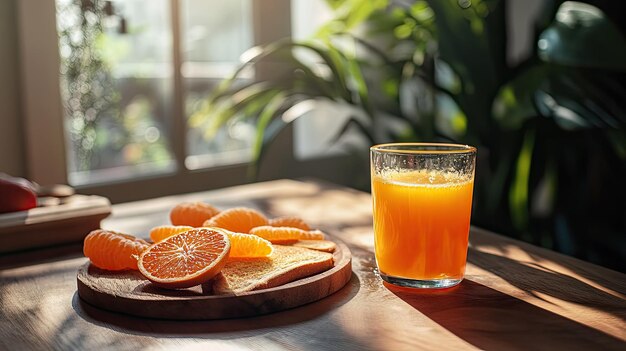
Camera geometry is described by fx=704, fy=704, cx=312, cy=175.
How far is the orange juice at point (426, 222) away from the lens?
2.80 feet

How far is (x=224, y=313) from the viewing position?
30.6 inches

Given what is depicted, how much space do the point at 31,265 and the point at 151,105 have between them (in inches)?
76.0

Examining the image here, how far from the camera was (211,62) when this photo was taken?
3100 mm

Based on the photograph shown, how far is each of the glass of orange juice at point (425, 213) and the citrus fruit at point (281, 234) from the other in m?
0.15

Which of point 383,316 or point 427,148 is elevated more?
point 427,148

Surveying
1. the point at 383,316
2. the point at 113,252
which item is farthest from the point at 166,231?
the point at 383,316

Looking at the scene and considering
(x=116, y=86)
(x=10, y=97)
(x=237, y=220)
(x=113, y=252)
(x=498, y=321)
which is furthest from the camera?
(x=116, y=86)

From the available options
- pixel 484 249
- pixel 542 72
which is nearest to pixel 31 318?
pixel 484 249

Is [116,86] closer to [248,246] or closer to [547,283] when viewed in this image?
[248,246]

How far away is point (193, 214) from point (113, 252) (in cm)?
20

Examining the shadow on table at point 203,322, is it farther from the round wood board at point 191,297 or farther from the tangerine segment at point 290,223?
the tangerine segment at point 290,223

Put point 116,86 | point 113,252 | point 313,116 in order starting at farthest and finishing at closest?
point 313,116 < point 116,86 < point 113,252

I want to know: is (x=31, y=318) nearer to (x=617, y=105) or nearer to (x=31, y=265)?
(x=31, y=265)

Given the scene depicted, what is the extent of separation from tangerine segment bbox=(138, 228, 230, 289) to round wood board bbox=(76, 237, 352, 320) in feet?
0.06
